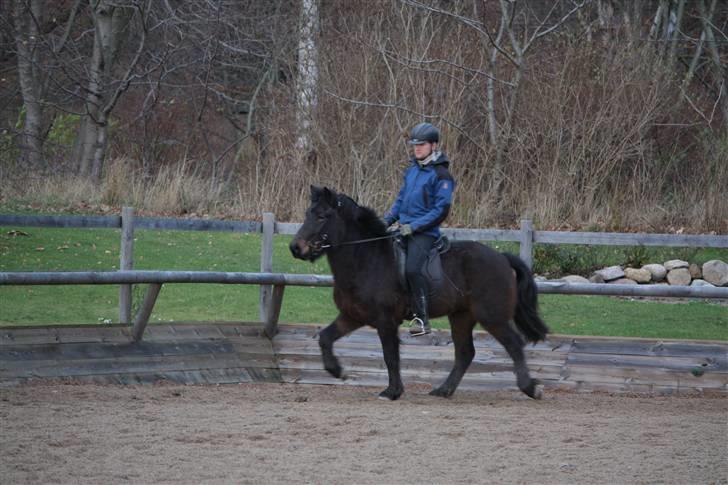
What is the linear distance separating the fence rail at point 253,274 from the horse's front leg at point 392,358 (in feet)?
4.93

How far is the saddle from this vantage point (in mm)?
9812

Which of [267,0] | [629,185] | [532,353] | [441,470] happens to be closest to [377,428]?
[441,470]

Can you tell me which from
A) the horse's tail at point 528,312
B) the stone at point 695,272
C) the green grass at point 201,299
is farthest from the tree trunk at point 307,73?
the horse's tail at point 528,312

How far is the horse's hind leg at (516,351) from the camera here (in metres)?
9.98

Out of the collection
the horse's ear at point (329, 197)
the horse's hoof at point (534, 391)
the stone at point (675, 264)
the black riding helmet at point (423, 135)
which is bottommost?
the horse's hoof at point (534, 391)

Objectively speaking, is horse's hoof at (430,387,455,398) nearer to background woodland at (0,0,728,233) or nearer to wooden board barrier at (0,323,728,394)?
wooden board barrier at (0,323,728,394)

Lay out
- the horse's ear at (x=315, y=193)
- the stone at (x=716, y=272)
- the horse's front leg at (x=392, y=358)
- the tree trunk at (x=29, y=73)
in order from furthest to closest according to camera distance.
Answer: the tree trunk at (x=29, y=73) → the stone at (x=716, y=272) → the horse's front leg at (x=392, y=358) → the horse's ear at (x=315, y=193)

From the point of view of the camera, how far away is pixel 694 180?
20109 mm

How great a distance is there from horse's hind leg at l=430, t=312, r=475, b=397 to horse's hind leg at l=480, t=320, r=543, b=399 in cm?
32

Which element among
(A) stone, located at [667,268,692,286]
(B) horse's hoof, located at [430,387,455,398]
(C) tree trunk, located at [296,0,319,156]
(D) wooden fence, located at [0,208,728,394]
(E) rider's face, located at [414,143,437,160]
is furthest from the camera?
(C) tree trunk, located at [296,0,319,156]

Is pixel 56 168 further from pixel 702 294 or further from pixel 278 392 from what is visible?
pixel 702 294

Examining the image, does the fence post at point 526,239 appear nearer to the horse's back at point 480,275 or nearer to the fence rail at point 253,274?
the fence rail at point 253,274

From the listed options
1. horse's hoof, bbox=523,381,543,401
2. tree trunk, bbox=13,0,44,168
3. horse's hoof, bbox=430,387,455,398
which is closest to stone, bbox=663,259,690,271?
horse's hoof, bbox=523,381,543,401

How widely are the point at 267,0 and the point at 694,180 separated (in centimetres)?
1341
